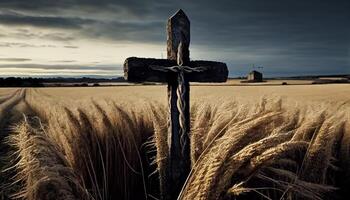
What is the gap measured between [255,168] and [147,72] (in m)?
1.31

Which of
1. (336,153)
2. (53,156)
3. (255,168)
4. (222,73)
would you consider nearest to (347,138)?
(336,153)

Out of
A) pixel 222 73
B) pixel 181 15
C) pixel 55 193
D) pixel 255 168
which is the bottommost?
pixel 55 193

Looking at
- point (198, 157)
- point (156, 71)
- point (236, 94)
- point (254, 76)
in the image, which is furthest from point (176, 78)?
point (254, 76)

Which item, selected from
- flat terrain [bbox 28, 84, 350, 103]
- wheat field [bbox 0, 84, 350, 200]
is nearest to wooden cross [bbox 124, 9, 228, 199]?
wheat field [bbox 0, 84, 350, 200]

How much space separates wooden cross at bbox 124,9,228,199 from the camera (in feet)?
→ 10.2

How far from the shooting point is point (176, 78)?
3.20 m

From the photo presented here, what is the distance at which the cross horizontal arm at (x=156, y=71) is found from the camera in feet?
10.3

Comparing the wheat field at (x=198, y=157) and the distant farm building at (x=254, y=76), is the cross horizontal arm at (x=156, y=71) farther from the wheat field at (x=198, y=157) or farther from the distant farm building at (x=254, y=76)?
the distant farm building at (x=254, y=76)

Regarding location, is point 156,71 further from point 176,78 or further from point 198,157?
point 198,157

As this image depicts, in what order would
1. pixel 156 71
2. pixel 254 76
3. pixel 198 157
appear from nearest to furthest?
pixel 156 71 < pixel 198 157 < pixel 254 76

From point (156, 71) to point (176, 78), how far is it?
0.46ft

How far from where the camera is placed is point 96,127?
432 centimetres

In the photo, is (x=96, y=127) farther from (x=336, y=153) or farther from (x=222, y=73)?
(x=336, y=153)

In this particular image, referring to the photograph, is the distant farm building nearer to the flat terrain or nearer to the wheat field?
the flat terrain
